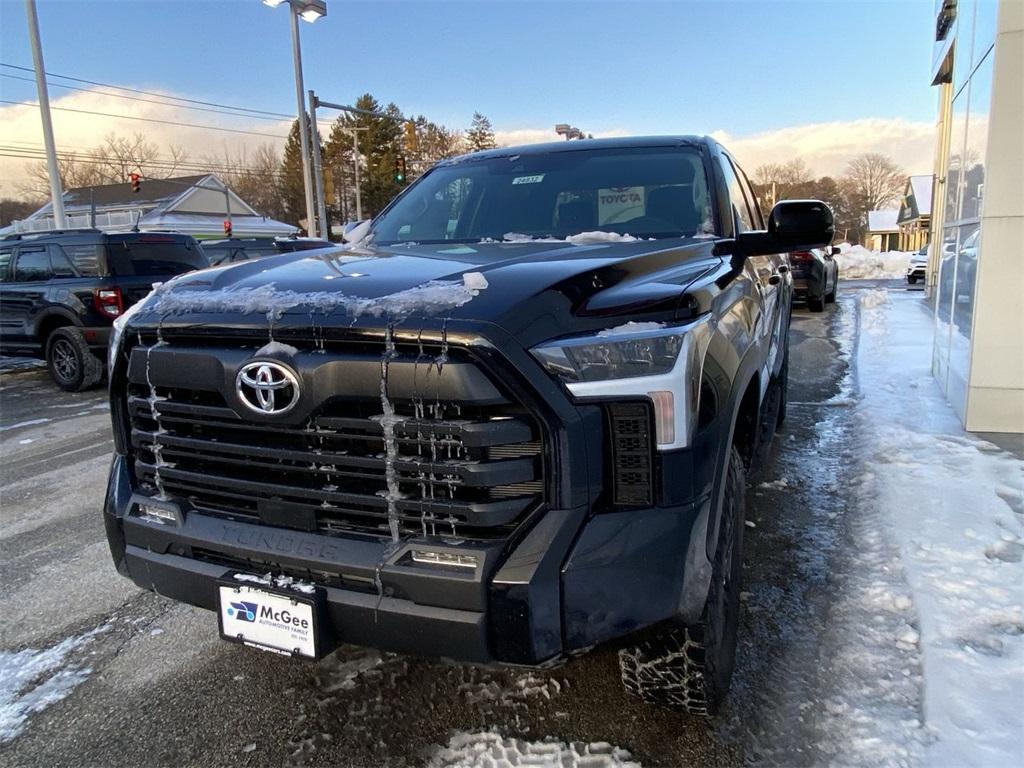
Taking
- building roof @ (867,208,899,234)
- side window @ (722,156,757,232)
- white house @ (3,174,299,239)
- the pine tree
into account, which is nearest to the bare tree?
building roof @ (867,208,899,234)

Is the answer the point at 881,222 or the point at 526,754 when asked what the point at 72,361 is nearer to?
the point at 526,754

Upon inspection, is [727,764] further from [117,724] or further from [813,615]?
[117,724]

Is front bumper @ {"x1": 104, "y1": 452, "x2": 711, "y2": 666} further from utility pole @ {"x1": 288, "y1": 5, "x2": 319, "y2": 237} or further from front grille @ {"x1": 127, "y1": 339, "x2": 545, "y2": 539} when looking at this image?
utility pole @ {"x1": 288, "y1": 5, "x2": 319, "y2": 237}

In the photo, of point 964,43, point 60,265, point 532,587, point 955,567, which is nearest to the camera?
point 532,587

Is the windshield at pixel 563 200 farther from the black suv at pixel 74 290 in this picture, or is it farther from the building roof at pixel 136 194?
the building roof at pixel 136 194

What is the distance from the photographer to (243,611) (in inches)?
81.3

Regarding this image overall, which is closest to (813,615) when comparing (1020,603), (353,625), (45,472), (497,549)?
(1020,603)

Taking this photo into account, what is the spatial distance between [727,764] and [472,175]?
117 inches

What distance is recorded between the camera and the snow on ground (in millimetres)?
2176

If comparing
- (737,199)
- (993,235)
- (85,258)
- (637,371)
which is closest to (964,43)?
(993,235)

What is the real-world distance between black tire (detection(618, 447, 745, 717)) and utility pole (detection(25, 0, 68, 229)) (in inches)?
645

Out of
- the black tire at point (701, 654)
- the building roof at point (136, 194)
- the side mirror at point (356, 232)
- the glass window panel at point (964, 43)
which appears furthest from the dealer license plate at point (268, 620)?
the building roof at point (136, 194)

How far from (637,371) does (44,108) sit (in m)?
16.7

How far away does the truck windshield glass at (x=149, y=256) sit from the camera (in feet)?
28.6
